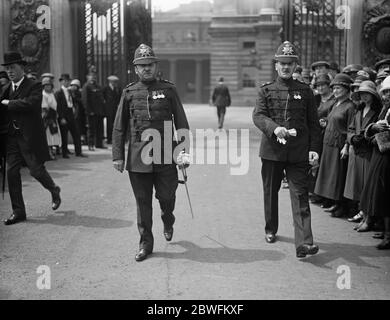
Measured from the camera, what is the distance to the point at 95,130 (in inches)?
586

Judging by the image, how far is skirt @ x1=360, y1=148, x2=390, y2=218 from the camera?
Result: 6246 mm

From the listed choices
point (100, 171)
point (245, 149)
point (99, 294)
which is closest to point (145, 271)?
point (99, 294)

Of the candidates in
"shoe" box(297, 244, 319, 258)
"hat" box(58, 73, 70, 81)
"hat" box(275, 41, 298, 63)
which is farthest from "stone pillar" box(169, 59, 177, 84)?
"shoe" box(297, 244, 319, 258)

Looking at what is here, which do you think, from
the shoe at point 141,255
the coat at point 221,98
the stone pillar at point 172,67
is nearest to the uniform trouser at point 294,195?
the shoe at point 141,255

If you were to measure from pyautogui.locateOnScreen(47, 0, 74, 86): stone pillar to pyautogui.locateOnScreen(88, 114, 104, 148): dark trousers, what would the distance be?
148cm

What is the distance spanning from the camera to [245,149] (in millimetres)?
15031

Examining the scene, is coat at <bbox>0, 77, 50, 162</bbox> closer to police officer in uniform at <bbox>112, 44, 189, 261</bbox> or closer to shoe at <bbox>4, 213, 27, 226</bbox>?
shoe at <bbox>4, 213, 27, 226</bbox>

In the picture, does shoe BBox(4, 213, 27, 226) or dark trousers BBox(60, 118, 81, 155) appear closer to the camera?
shoe BBox(4, 213, 27, 226)

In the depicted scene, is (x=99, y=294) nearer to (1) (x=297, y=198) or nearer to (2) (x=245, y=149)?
(1) (x=297, y=198)

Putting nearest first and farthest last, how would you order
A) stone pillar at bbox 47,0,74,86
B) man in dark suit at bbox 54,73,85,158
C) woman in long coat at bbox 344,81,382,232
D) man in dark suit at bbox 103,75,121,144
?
woman in long coat at bbox 344,81,382,232 < man in dark suit at bbox 54,73,85,158 < stone pillar at bbox 47,0,74,86 < man in dark suit at bbox 103,75,121,144

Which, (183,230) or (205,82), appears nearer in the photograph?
(183,230)

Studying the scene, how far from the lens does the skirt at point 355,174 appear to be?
6.96 metres

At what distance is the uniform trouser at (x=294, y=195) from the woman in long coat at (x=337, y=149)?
1.62 metres

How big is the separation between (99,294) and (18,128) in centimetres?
349
